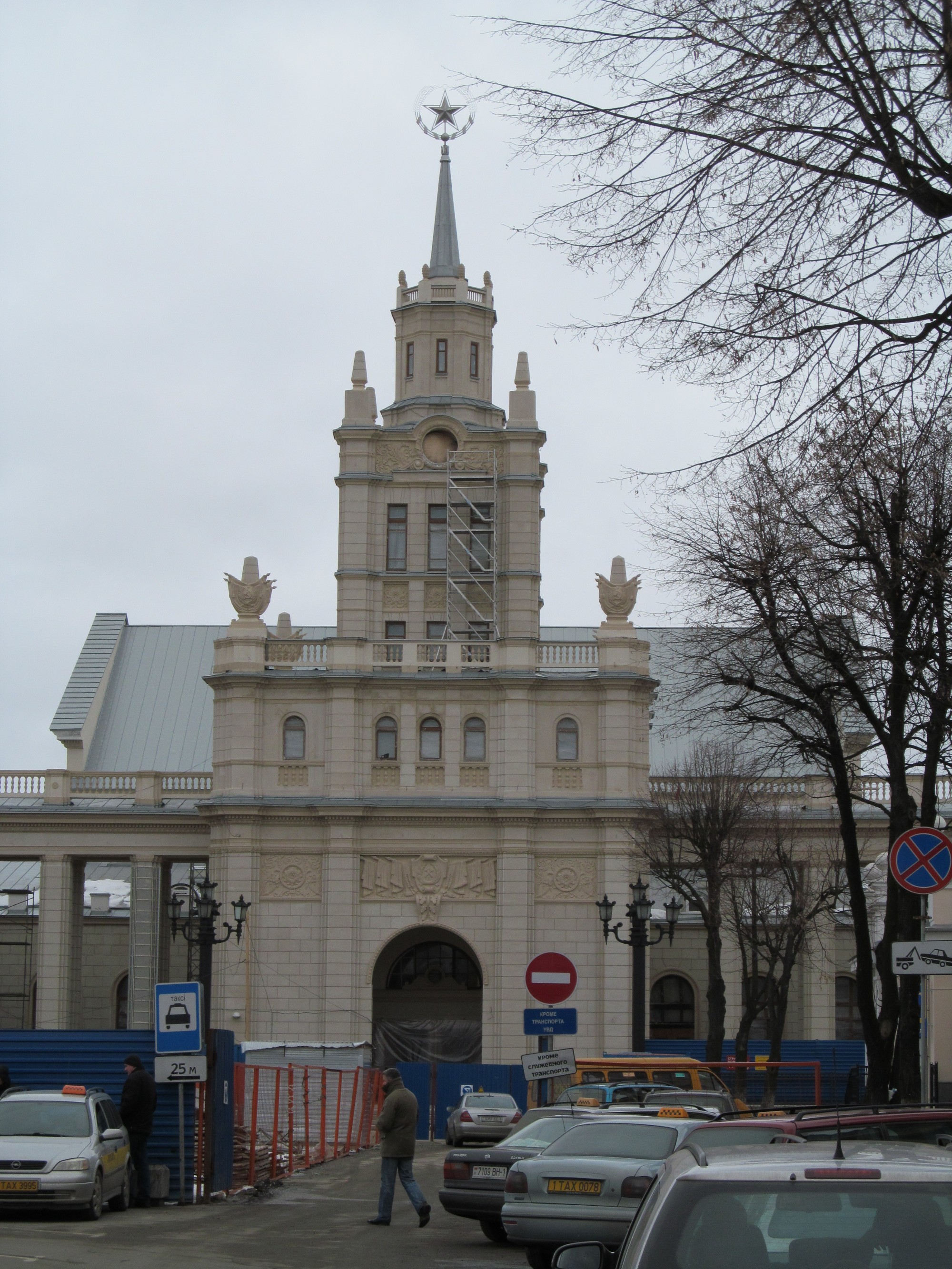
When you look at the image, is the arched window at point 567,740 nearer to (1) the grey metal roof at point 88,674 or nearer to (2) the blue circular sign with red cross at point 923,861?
(1) the grey metal roof at point 88,674

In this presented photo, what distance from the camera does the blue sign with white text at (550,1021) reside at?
24859 mm

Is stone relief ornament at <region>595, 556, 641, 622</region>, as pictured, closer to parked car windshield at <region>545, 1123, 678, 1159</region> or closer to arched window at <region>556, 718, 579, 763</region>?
arched window at <region>556, 718, 579, 763</region>

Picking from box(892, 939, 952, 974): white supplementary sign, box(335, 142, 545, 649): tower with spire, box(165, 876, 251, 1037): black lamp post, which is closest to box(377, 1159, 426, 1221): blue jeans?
box(892, 939, 952, 974): white supplementary sign

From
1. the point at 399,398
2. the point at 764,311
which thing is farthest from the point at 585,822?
the point at 764,311

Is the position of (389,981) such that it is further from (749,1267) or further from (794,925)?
(749,1267)

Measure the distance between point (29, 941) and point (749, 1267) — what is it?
62.9 meters

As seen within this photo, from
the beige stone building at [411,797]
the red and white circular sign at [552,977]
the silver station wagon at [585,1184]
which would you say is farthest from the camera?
the beige stone building at [411,797]

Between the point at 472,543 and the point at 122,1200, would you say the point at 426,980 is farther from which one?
the point at 122,1200

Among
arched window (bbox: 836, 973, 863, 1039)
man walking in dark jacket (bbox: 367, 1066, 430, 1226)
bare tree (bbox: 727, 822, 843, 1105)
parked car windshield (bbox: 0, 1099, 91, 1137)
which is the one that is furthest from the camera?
arched window (bbox: 836, 973, 863, 1039)

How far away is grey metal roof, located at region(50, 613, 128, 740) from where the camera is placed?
6619 cm

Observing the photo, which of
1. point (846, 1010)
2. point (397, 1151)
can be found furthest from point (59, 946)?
point (397, 1151)

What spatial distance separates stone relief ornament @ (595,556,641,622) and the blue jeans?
3454 centimetres

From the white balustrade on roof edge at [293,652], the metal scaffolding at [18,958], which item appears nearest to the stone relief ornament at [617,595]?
the white balustrade on roof edge at [293,652]

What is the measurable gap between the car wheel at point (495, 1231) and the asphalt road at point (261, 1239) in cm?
15
